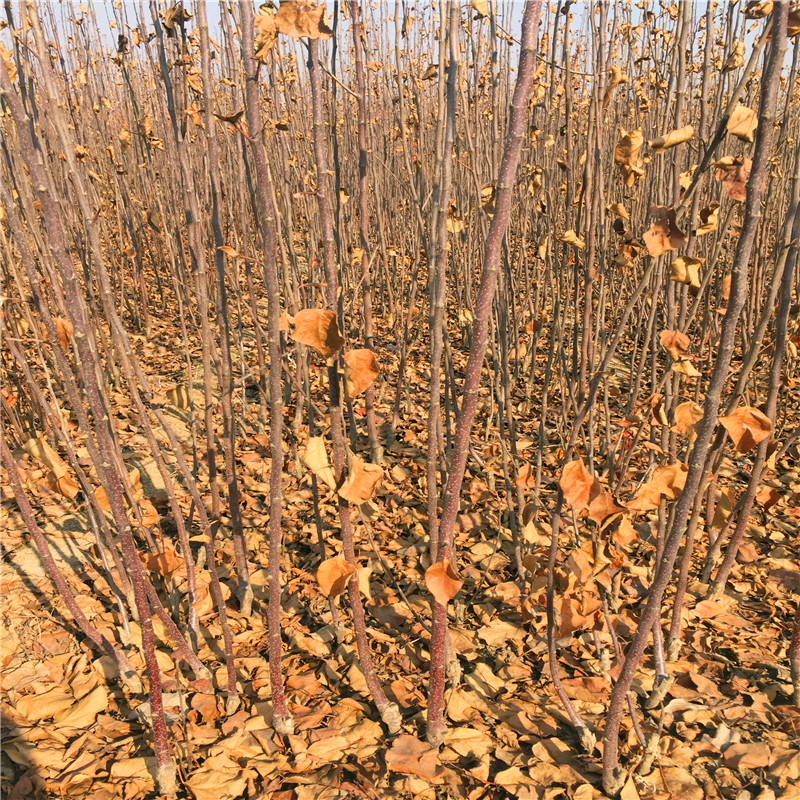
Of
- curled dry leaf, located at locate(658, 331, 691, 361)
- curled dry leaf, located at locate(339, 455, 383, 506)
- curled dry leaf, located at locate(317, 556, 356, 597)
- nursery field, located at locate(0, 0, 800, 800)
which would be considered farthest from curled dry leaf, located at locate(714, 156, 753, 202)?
curled dry leaf, located at locate(317, 556, 356, 597)

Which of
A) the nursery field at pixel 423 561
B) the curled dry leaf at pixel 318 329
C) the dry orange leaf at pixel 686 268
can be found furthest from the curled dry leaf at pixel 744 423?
the curled dry leaf at pixel 318 329

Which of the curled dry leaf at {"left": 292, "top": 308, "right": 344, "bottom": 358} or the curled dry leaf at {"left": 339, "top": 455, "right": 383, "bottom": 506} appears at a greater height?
the curled dry leaf at {"left": 292, "top": 308, "right": 344, "bottom": 358}

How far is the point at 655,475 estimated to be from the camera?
102 centimetres

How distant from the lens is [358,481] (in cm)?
106

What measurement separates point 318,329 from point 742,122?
0.67 meters

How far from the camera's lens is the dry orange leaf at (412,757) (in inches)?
48.5

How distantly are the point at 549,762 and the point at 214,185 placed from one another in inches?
55.7

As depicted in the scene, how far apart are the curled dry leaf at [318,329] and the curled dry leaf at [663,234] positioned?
49cm

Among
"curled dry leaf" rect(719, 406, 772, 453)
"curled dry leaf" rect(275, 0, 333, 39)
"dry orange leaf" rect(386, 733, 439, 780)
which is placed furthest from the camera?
"dry orange leaf" rect(386, 733, 439, 780)

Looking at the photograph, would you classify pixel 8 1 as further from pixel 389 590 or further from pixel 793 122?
pixel 793 122

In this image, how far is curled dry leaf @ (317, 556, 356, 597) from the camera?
110 centimetres

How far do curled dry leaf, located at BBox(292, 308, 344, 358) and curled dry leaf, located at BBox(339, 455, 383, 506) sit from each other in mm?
238

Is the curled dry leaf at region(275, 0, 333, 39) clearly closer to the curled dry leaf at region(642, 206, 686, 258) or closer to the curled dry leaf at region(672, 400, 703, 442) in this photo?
the curled dry leaf at region(642, 206, 686, 258)

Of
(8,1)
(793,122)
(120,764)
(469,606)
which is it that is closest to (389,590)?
(469,606)
